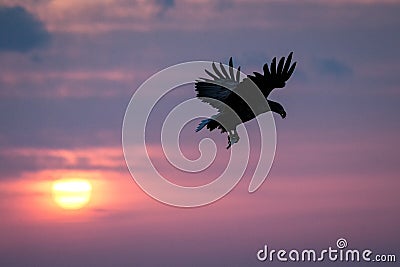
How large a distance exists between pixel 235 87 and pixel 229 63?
616mm

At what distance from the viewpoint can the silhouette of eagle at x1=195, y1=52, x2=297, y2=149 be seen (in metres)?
135

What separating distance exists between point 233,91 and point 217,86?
0.41m

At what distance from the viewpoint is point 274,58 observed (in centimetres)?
13538

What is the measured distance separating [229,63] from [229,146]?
2.03 metres

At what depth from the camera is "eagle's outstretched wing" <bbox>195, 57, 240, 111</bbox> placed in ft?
443

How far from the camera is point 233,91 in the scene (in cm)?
13500

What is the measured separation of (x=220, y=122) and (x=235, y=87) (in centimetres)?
93

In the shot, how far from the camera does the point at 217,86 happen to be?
443ft

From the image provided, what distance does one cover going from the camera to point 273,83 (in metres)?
135

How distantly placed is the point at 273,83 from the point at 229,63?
4.07ft

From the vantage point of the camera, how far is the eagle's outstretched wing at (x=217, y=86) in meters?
135

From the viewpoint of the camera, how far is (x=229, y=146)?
135 meters

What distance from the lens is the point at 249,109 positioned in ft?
445

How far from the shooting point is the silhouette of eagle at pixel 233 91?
135000mm
